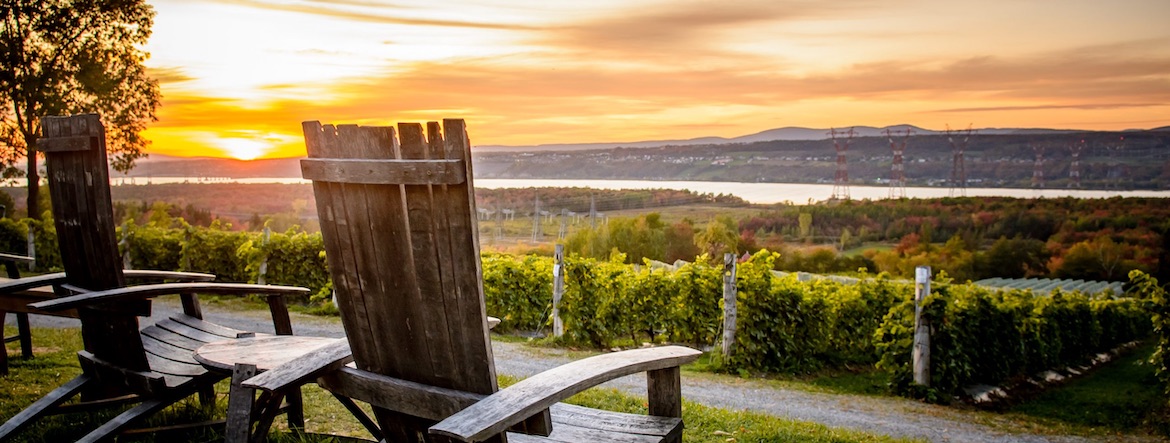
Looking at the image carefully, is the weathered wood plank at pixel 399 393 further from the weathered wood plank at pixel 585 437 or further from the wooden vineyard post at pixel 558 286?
the wooden vineyard post at pixel 558 286

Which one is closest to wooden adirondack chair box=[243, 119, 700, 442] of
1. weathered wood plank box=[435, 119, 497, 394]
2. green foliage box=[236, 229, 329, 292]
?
weathered wood plank box=[435, 119, 497, 394]

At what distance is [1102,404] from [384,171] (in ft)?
35.4

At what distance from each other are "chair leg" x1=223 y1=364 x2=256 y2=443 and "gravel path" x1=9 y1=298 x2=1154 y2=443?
429 cm

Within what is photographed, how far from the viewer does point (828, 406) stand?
278 inches

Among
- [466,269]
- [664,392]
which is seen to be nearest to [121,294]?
[466,269]

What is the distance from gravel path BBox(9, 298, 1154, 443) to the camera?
6.32 meters

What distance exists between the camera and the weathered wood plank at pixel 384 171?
5.67 ft

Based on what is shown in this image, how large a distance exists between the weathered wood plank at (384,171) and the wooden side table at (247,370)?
2.52 ft

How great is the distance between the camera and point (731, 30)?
1659 centimetres

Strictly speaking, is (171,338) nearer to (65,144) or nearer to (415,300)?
(65,144)

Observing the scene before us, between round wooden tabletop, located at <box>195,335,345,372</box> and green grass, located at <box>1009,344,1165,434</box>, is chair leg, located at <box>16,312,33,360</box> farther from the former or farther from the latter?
green grass, located at <box>1009,344,1165,434</box>

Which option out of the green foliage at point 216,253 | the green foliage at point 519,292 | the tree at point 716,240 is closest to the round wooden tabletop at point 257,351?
the green foliage at point 519,292

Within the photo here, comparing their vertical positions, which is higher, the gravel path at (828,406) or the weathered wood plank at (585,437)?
the weathered wood plank at (585,437)

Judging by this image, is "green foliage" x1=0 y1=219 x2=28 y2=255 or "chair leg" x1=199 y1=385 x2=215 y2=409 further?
"green foliage" x1=0 y1=219 x2=28 y2=255
